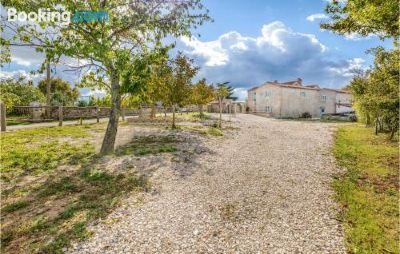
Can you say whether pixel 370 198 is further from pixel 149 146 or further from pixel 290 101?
pixel 290 101

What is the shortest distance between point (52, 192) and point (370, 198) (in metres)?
10.1

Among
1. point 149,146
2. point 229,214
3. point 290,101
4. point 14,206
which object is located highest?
point 290,101

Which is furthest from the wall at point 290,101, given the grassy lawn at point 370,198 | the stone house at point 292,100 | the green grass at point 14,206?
the green grass at point 14,206

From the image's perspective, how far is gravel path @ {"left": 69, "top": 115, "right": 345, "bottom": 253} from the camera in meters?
6.63

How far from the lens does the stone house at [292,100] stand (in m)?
65.8

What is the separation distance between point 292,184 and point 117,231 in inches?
257

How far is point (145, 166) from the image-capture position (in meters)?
12.8

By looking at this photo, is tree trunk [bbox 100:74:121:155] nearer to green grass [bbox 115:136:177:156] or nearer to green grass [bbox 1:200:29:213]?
green grass [bbox 115:136:177:156]

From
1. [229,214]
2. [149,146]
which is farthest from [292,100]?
[229,214]

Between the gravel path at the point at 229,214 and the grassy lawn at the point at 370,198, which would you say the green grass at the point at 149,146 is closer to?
the gravel path at the point at 229,214

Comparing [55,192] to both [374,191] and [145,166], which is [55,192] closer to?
[145,166]

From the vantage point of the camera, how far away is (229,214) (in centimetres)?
829

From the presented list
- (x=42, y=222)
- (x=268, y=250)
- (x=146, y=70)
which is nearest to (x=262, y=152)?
(x=146, y=70)

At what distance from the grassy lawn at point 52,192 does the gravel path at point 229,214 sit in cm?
64
